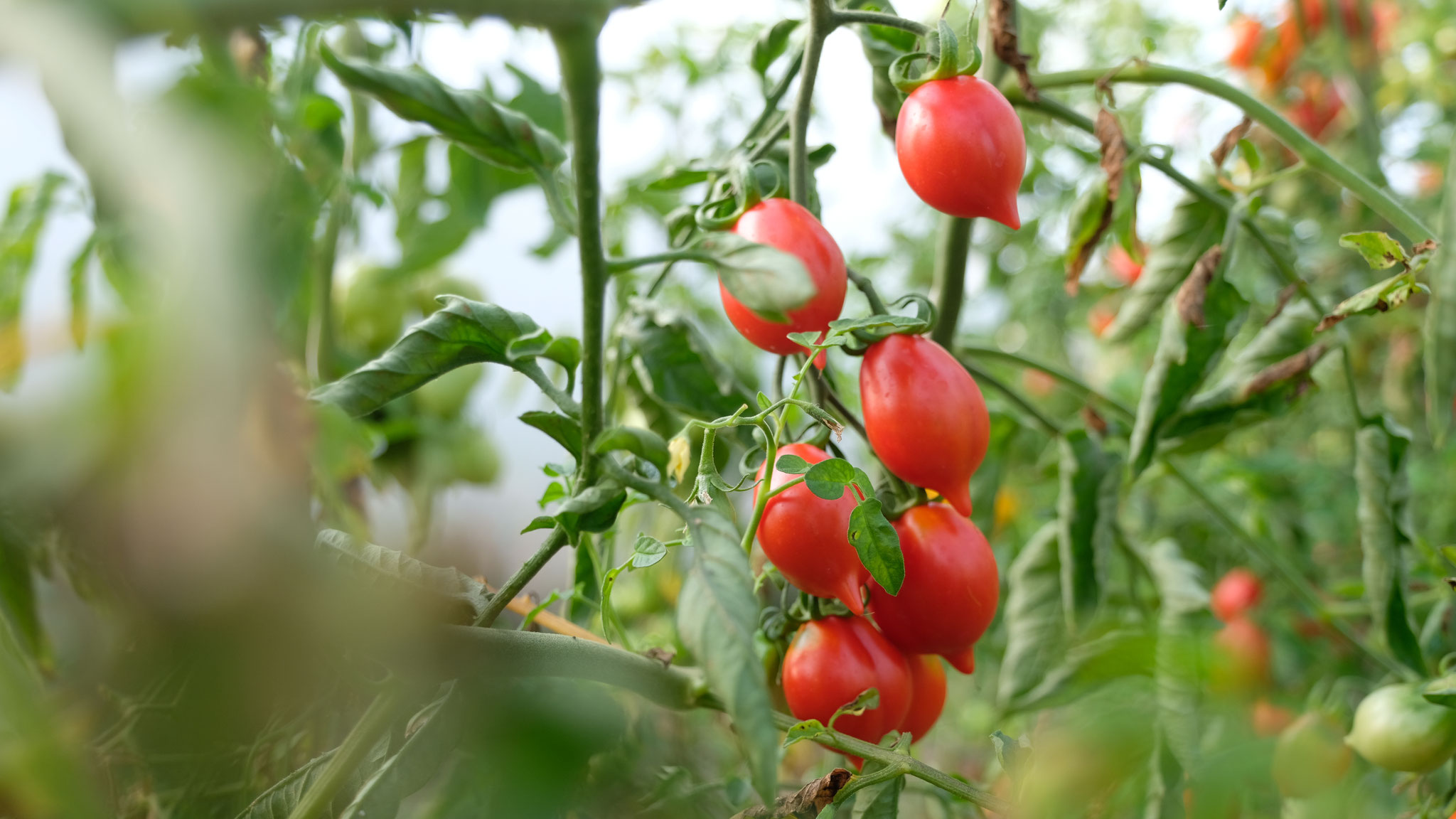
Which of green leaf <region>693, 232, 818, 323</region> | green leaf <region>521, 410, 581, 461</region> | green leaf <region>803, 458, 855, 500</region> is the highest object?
green leaf <region>693, 232, 818, 323</region>

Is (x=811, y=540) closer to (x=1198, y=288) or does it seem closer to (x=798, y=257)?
(x=798, y=257)

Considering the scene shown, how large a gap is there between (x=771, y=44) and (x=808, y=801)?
1.12 ft

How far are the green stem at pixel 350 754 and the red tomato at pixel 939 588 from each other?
188 millimetres

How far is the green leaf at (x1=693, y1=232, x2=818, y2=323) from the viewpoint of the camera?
0.86ft

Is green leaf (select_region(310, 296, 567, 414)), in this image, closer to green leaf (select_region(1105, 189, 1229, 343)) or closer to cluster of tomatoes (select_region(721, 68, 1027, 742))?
cluster of tomatoes (select_region(721, 68, 1027, 742))

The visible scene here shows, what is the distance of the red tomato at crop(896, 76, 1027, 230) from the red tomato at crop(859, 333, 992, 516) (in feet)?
0.19

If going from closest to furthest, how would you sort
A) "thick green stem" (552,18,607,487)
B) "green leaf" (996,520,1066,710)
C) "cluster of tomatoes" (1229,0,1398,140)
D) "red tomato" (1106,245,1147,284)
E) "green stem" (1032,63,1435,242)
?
"thick green stem" (552,18,607,487), "green stem" (1032,63,1435,242), "green leaf" (996,520,1066,710), "red tomato" (1106,245,1147,284), "cluster of tomatoes" (1229,0,1398,140)

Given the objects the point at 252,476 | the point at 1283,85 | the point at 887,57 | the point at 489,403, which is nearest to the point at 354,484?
the point at 489,403

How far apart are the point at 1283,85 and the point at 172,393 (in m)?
1.35

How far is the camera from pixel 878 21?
0.35 m

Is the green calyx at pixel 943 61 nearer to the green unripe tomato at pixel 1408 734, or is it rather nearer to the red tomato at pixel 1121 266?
the green unripe tomato at pixel 1408 734

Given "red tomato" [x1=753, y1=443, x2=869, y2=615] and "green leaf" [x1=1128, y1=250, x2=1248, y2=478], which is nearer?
"red tomato" [x1=753, y1=443, x2=869, y2=615]

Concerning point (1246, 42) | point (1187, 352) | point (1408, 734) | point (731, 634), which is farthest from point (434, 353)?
point (1246, 42)

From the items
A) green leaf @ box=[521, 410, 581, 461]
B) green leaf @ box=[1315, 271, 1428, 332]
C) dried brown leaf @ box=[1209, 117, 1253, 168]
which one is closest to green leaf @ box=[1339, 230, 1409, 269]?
green leaf @ box=[1315, 271, 1428, 332]
